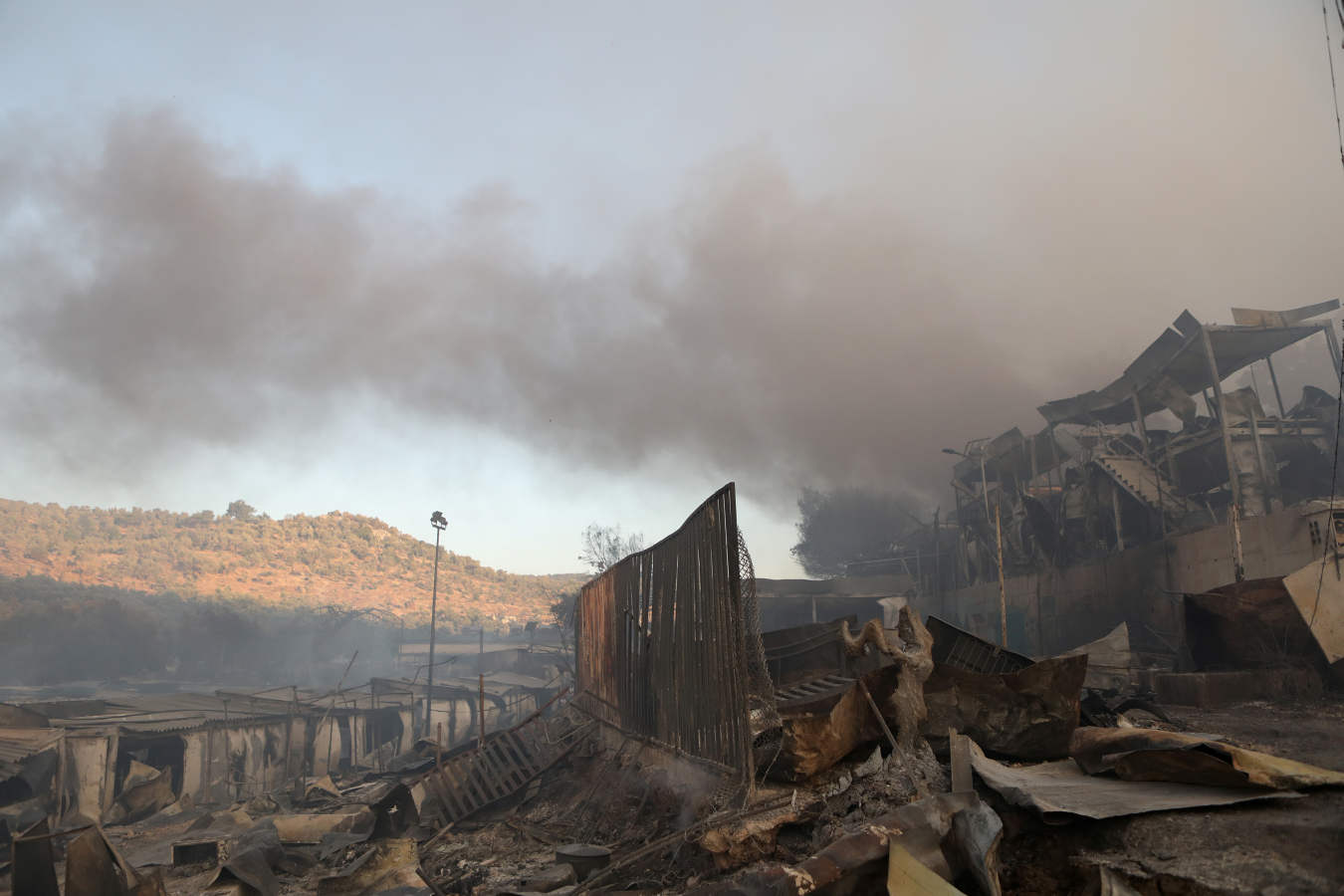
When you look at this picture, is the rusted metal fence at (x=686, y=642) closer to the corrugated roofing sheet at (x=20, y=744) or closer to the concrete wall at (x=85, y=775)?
the corrugated roofing sheet at (x=20, y=744)

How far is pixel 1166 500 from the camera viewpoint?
2334 cm

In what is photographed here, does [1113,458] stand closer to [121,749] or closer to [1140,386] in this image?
[1140,386]

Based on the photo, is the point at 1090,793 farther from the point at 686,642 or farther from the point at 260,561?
the point at 260,561

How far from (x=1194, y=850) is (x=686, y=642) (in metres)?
4.90

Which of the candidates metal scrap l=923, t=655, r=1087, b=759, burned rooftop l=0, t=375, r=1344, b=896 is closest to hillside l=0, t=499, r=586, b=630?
burned rooftop l=0, t=375, r=1344, b=896

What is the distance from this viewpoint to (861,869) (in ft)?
15.3

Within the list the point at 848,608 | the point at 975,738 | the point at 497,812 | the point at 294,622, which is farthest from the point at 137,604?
the point at 975,738

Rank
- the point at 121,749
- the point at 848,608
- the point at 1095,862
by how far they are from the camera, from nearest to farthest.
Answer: the point at 1095,862 → the point at 121,749 → the point at 848,608

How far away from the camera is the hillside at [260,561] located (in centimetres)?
7594

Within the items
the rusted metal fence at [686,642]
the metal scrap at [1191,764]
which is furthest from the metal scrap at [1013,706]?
the rusted metal fence at [686,642]

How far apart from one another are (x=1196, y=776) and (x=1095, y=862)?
3.78ft

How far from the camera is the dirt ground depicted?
155 inches

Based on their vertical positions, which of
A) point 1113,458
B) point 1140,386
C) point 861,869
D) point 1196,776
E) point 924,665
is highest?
point 1140,386

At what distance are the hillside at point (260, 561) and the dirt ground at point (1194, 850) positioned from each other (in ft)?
253
